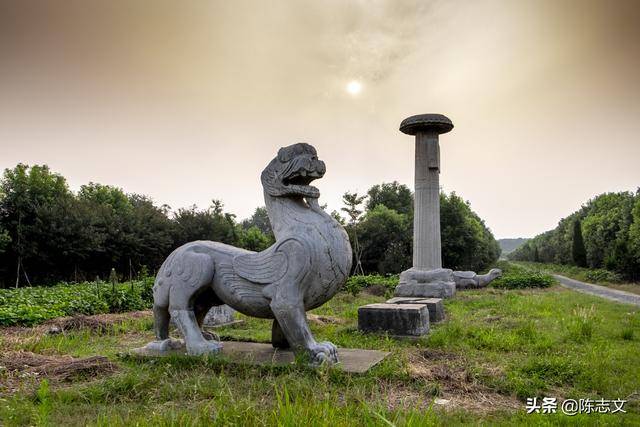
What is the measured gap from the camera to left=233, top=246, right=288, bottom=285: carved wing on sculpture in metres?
4.90

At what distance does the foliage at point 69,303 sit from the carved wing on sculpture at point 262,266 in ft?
19.8

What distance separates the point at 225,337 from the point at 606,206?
47.2 meters

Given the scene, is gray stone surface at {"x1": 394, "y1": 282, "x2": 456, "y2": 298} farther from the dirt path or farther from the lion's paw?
the lion's paw

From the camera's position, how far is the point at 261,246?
29078 millimetres

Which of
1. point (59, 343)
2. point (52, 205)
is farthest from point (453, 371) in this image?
point (52, 205)

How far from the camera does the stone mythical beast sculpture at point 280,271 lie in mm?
4797

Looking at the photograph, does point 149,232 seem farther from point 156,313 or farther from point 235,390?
point 235,390

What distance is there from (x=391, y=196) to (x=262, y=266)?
114ft

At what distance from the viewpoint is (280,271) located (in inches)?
192

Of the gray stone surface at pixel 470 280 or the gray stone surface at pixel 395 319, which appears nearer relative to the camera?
the gray stone surface at pixel 395 319

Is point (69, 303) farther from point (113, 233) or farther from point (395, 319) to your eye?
point (113, 233)

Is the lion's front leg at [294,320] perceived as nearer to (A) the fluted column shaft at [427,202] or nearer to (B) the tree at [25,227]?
(A) the fluted column shaft at [427,202]

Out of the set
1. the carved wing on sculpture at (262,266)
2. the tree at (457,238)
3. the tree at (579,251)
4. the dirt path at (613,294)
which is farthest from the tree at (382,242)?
the carved wing on sculpture at (262,266)

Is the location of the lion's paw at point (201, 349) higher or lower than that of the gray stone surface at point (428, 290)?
lower
